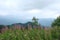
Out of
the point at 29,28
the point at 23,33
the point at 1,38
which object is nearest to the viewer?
the point at 1,38

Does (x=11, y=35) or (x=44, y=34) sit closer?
(x=11, y=35)

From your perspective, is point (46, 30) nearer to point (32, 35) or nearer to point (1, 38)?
point (32, 35)

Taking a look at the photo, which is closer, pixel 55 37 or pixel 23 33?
pixel 23 33

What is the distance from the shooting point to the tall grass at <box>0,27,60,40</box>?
800 centimetres

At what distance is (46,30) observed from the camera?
9383mm

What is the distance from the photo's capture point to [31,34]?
344 inches

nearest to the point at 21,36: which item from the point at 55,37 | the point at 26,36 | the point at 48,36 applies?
the point at 26,36

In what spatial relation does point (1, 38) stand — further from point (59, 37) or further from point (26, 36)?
point (59, 37)

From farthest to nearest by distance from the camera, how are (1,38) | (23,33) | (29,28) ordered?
1. (29,28)
2. (23,33)
3. (1,38)

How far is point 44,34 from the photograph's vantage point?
9.09 metres

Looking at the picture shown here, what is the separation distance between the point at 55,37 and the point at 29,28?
1.28 meters

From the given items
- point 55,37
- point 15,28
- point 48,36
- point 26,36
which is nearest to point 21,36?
point 26,36

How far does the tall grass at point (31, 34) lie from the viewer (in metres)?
8.00

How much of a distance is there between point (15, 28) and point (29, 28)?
69cm
